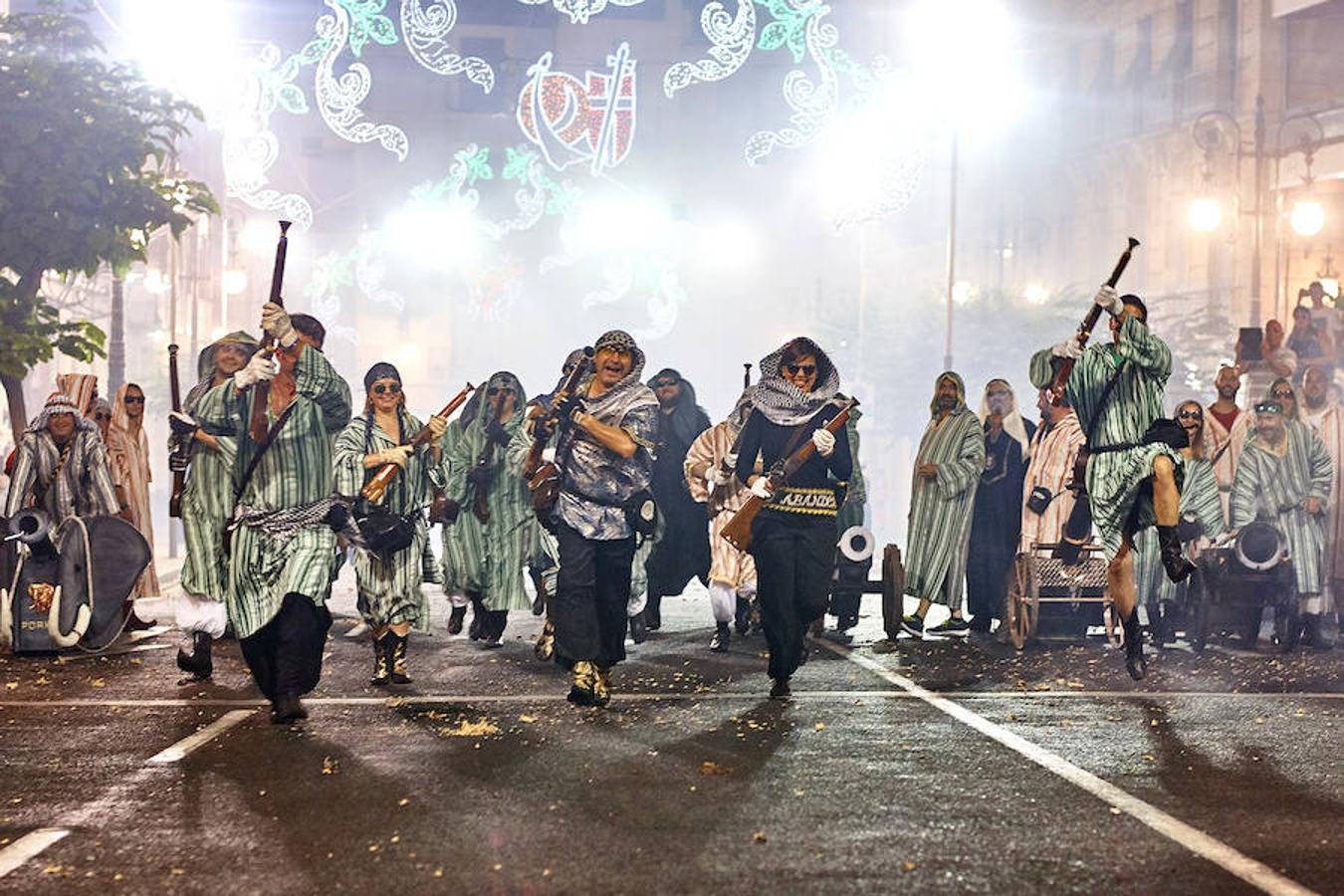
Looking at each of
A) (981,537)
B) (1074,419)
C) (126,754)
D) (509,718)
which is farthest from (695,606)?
(126,754)

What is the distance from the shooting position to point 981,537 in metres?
15.7

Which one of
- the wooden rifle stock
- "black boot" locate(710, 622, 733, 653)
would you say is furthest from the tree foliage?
the wooden rifle stock

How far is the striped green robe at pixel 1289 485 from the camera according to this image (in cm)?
1414

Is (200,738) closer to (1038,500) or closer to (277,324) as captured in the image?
(277,324)

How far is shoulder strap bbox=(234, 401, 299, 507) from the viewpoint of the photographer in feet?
31.7

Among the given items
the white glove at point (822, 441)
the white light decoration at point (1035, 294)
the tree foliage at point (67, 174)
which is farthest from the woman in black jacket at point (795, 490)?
the white light decoration at point (1035, 294)

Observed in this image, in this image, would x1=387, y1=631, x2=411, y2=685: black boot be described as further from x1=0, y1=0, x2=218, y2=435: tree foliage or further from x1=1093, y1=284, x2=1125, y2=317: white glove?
x1=0, y1=0, x2=218, y2=435: tree foliage

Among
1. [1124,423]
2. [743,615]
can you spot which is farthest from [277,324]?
[743,615]

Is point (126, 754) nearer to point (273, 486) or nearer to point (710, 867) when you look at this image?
point (273, 486)

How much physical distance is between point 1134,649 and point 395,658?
4361 mm

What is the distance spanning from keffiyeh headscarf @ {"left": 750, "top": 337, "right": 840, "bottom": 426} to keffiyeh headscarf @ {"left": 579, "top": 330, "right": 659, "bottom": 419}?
2.81ft

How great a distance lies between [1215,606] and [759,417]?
4.52 m

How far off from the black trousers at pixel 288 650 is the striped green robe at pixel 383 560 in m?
1.54

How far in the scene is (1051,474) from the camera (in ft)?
47.9
